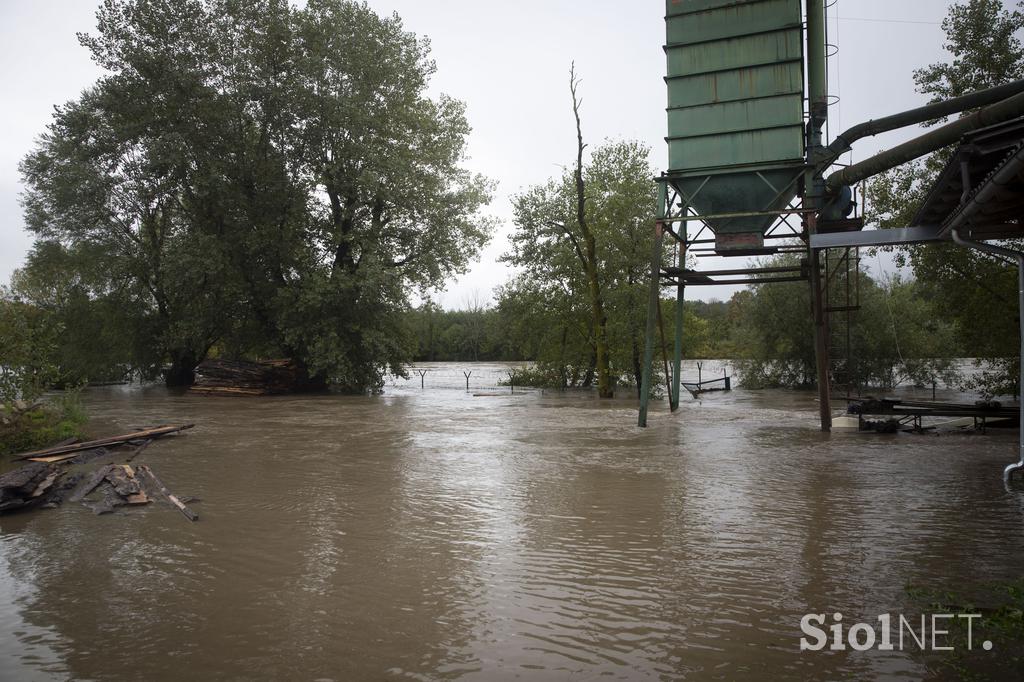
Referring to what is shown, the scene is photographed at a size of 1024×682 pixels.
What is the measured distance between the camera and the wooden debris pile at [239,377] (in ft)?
90.4

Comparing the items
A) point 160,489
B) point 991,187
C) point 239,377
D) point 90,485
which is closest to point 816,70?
point 991,187

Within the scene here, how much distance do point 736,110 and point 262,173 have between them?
21.2 m

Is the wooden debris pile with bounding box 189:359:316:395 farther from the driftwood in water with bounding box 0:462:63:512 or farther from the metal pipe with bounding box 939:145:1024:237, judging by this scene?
the metal pipe with bounding box 939:145:1024:237

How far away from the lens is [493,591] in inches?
195

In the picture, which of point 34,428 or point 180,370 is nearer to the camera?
point 34,428

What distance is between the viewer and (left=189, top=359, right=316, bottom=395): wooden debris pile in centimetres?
2755

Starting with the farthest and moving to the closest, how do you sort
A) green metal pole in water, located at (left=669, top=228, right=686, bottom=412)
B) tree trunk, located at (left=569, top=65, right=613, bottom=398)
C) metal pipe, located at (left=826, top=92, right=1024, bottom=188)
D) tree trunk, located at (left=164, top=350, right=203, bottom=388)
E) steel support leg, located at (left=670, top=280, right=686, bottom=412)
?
tree trunk, located at (left=164, top=350, right=203, bottom=388)
tree trunk, located at (left=569, top=65, right=613, bottom=398)
steel support leg, located at (left=670, top=280, right=686, bottom=412)
green metal pole in water, located at (left=669, top=228, right=686, bottom=412)
metal pipe, located at (left=826, top=92, right=1024, bottom=188)

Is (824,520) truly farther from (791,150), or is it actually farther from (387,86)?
(387,86)

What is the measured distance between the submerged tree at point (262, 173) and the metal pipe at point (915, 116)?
17.9 meters

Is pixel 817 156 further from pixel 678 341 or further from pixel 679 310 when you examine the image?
pixel 678 341

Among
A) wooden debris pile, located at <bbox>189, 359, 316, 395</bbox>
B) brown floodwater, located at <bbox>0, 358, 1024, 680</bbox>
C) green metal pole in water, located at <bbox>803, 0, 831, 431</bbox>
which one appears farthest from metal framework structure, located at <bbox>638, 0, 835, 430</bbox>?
wooden debris pile, located at <bbox>189, 359, 316, 395</bbox>

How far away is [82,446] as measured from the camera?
39.6ft

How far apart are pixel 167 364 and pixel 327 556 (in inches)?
1290

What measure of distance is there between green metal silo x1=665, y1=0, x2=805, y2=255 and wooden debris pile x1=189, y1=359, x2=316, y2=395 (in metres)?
20.3
